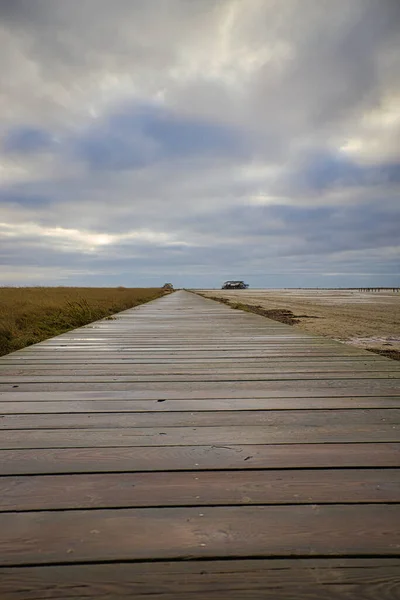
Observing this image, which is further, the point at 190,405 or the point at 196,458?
the point at 190,405

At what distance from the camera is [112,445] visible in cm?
192

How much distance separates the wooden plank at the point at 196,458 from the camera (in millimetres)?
1679

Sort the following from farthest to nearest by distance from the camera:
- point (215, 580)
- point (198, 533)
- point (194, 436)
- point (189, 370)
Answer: point (189, 370) → point (194, 436) → point (198, 533) → point (215, 580)

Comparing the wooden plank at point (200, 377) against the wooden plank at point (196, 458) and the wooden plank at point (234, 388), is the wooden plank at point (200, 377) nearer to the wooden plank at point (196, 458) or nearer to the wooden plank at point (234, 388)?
the wooden plank at point (234, 388)

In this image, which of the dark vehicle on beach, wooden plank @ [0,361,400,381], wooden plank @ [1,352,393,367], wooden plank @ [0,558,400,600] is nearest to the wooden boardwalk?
wooden plank @ [0,558,400,600]

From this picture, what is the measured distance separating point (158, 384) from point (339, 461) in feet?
5.75

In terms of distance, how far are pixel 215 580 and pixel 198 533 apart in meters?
0.18

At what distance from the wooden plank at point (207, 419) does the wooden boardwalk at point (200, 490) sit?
0.01 metres

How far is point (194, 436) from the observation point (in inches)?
80.2

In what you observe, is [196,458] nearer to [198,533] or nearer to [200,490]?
[200,490]

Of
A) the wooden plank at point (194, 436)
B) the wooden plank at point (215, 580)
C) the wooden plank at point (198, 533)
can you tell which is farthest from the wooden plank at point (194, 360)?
the wooden plank at point (215, 580)

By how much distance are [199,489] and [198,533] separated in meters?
0.26

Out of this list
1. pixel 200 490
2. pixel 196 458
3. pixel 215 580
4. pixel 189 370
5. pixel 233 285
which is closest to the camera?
pixel 215 580

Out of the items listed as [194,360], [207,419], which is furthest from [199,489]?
[194,360]
